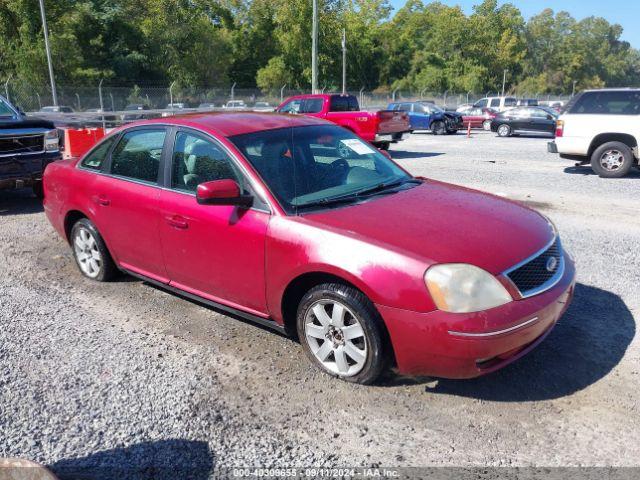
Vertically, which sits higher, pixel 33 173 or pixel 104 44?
pixel 104 44

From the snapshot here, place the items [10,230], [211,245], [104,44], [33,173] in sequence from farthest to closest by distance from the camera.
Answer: [104,44] → [33,173] → [10,230] → [211,245]

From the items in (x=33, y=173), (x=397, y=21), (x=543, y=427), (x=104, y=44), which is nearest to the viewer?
(x=543, y=427)

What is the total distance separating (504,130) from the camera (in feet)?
78.7

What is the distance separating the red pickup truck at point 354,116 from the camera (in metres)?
14.4

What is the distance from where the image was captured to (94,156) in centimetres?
509

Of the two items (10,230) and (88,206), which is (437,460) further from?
(10,230)

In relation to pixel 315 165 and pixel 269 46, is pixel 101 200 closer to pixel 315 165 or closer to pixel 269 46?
pixel 315 165

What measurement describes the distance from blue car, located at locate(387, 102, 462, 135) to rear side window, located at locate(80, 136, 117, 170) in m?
20.9

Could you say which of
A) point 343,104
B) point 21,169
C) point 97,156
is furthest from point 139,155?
point 343,104

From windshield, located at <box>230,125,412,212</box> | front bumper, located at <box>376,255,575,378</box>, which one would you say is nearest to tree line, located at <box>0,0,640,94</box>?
windshield, located at <box>230,125,412,212</box>

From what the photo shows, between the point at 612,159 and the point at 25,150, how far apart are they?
1088 cm

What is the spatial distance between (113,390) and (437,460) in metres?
2.02

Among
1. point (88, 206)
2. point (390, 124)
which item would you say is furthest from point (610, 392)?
point (390, 124)

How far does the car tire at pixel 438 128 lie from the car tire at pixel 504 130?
2.39 metres
